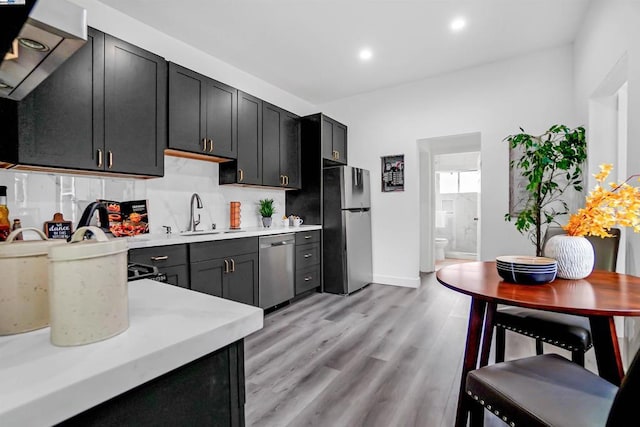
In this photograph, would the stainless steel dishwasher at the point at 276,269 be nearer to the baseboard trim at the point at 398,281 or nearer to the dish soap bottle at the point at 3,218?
the baseboard trim at the point at 398,281

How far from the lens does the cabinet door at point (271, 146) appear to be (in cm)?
368

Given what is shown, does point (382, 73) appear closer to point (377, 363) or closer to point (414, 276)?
point (414, 276)

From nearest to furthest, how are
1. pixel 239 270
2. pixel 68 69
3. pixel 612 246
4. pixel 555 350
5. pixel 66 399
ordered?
1. pixel 66 399
2. pixel 612 246
3. pixel 68 69
4. pixel 555 350
5. pixel 239 270

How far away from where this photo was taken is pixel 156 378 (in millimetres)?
556

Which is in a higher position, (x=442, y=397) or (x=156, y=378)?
(x=156, y=378)

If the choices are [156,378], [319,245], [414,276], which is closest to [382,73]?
[319,245]

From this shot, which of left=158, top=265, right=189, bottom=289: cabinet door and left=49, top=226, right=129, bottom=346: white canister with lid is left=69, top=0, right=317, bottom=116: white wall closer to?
left=158, top=265, right=189, bottom=289: cabinet door

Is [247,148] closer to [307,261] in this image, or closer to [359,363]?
[307,261]

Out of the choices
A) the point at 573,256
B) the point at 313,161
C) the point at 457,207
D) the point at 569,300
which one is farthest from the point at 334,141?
the point at 457,207

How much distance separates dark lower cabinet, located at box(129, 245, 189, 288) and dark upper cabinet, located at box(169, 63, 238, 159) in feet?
3.16

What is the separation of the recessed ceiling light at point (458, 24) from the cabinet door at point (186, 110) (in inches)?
98.6

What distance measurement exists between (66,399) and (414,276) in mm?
4363

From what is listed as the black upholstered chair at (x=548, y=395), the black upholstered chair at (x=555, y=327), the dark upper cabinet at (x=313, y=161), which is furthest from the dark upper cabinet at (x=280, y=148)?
the black upholstered chair at (x=548, y=395)

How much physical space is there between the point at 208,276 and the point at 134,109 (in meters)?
1.49
